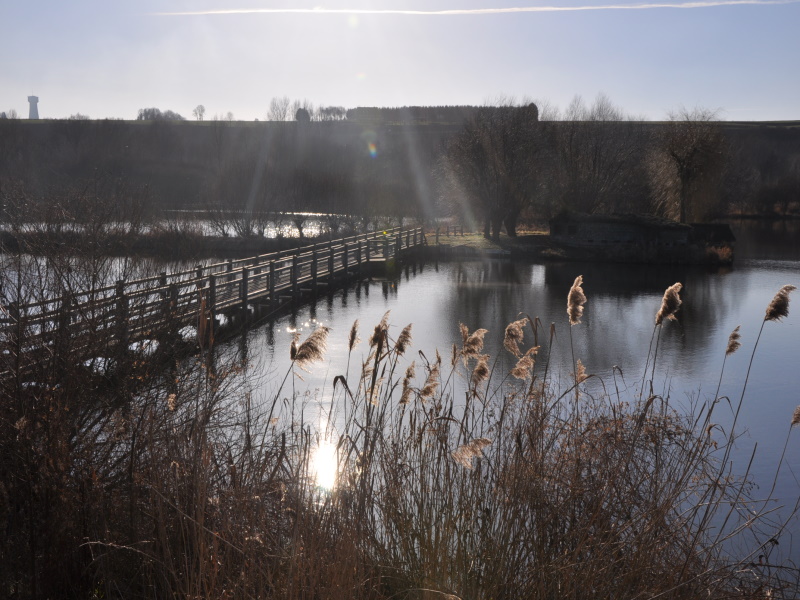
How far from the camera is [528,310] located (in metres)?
17.5

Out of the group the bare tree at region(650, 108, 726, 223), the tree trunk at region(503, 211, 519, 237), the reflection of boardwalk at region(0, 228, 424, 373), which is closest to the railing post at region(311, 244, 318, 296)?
the reflection of boardwalk at region(0, 228, 424, 373)

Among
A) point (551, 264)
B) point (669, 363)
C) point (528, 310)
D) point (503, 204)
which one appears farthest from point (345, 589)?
point (503, 204)

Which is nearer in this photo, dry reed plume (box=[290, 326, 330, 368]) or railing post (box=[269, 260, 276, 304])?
dry reed plume (box=[290, 326, 330, 368])

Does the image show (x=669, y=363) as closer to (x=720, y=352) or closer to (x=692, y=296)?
(x=720, y=352)

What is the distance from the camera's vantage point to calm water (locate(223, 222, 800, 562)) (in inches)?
395

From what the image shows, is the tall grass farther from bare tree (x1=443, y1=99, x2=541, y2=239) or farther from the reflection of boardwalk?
bare tree (x1=443, y1=99, x2=541, y2=239)

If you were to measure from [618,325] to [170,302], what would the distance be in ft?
33.4

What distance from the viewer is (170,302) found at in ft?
29.9

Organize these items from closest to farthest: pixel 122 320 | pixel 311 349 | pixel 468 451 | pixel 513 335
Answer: pixel 468 451 → pixel 311 349 → pixel 513 335 → pixel 122 320

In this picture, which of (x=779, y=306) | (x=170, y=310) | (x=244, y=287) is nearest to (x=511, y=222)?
(x=244, y=287)

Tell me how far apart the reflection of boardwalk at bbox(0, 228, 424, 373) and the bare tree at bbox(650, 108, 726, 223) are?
→ 1577cm

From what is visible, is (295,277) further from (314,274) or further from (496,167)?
(496,167)

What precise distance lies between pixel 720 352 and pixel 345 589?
A: 1195 cm

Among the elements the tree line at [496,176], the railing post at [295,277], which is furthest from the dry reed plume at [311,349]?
the tree line at [496,176]
